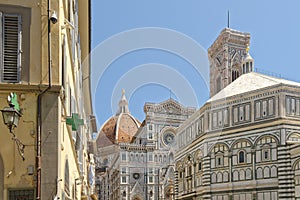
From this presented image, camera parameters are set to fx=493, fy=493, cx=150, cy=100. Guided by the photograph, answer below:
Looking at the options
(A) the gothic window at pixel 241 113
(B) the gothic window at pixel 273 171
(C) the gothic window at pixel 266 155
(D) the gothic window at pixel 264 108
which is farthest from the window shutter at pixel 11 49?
(A) the gothic window at pixel 241 113

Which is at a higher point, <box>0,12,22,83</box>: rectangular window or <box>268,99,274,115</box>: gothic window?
<box>268,99,274,115</box>: gothic window

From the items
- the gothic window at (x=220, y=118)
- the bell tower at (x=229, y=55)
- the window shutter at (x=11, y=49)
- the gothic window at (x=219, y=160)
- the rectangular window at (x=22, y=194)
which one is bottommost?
the rectangular window at (x=22, y=194)

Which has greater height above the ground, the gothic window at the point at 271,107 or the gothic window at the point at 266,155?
the gothic window at the point at 271,107

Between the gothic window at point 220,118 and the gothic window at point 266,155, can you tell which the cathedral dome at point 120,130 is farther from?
the gothic window at point 266,155

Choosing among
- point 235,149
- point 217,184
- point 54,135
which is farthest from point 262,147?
point 54,135

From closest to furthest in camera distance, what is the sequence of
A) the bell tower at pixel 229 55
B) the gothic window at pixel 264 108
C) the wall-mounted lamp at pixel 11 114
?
the wall-mounted lamp at pixel 11 114
the gothic window at pixel 264 108
the bell tower at pixel 229 55

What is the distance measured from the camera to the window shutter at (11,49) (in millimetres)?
8250

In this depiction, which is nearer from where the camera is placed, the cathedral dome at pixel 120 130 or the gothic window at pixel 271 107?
the gothic window at pixel 271 107

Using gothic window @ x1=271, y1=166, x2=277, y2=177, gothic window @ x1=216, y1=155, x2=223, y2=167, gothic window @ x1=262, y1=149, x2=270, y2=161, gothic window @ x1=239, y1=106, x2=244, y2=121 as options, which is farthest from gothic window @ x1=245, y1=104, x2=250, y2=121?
gothic window @ x1=271, y1=166, x2=277, y2=177

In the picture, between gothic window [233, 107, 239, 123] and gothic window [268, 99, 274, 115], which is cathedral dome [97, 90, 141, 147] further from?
gothic window [268, 99, 274, 115]

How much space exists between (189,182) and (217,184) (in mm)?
5347

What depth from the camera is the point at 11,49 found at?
827cm

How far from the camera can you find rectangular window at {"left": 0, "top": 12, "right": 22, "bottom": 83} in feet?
27.0

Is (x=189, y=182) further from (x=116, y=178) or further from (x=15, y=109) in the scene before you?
(x=15, y=109)
